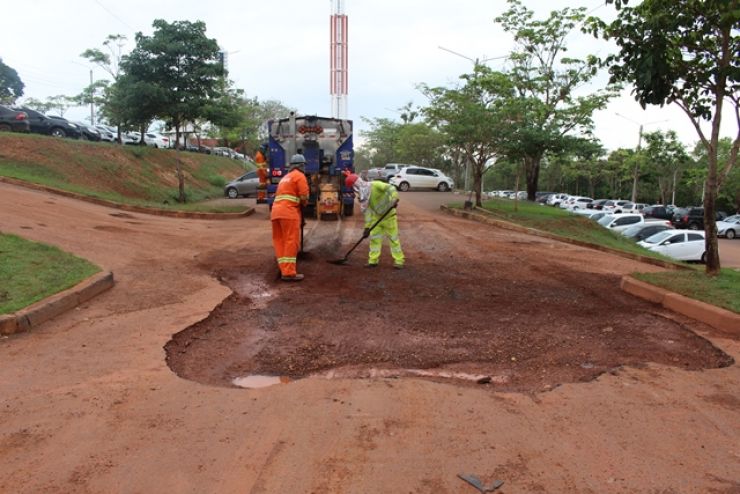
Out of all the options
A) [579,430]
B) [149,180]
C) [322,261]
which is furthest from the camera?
[149,180]

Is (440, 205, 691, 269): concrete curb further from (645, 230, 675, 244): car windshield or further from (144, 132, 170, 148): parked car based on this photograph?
(144, 132, 170, 148): parked car

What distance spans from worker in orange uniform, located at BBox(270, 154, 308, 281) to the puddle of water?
363 centimetres

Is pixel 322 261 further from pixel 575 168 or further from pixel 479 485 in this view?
pixel 575 168

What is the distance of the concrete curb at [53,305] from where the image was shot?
5.38 meters

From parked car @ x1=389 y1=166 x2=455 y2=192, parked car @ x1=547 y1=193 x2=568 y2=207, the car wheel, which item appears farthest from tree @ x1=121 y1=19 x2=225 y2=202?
parked car @ x1=547 y1=193 x2=568 y2=207

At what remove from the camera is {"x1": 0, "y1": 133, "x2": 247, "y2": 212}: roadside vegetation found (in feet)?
59.0

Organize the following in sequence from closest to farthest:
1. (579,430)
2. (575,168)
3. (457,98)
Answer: (579,430) → (457,98) → (575,168)

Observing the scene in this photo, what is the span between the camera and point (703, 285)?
7156 mm

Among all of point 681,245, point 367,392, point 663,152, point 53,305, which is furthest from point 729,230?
point 53,305

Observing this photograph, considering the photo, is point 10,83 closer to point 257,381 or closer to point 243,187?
point 243,187

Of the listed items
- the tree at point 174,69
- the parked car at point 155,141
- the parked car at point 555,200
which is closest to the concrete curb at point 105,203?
the tree at point 174,69

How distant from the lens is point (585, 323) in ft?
19.9

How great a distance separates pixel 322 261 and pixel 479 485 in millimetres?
7071

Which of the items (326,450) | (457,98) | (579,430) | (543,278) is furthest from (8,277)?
(457,98)
